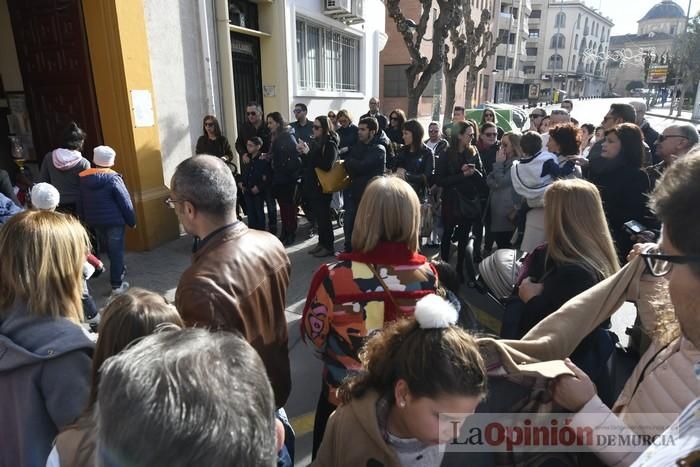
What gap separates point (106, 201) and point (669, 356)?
4638 mm

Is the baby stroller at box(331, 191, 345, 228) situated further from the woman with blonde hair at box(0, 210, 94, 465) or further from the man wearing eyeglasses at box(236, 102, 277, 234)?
the woman with blonde hair at box(0, 210, 94, 465)

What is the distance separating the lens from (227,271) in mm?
1735

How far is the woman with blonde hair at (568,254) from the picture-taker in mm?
2145

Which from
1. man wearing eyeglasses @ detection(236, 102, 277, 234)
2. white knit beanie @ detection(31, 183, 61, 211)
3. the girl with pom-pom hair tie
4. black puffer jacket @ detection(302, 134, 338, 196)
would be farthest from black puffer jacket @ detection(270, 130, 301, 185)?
the girl with pom-pom hair tie

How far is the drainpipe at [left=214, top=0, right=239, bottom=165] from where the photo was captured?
730cm

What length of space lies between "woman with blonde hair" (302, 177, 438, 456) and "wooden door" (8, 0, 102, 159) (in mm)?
5182

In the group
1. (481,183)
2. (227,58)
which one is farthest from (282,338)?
(227,58)

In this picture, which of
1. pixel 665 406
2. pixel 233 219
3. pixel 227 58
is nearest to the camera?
pixel 665 406

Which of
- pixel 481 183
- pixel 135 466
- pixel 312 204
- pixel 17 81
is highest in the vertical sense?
pixel 17 81

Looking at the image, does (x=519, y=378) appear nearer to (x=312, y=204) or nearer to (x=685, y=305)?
(x=685, y=305)

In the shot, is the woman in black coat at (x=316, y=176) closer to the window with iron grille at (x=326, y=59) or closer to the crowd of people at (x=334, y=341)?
the crowd of people at (x=334, y=341)

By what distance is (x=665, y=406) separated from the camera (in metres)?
1.29

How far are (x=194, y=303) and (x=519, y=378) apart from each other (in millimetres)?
1165

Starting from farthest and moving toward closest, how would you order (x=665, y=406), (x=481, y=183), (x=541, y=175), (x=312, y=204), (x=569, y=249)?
1. (x=312, y=204)
2. (x=481, y=183)
3. (x=541, y=175)
4. (x=569, y=249)
5. (x=665, y=406)
